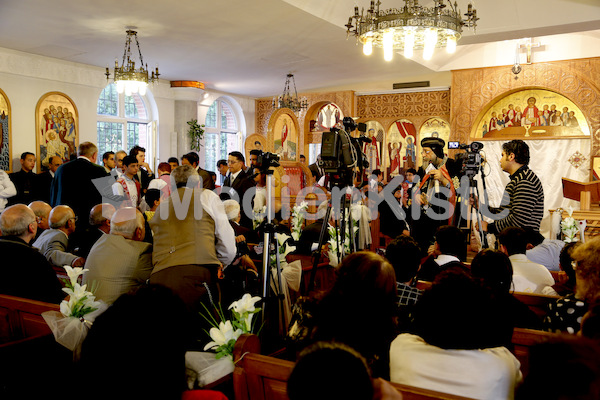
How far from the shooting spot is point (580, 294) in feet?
7.67

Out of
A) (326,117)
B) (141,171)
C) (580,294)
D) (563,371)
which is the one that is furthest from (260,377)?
(326,117)

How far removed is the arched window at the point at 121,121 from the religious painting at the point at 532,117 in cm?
826

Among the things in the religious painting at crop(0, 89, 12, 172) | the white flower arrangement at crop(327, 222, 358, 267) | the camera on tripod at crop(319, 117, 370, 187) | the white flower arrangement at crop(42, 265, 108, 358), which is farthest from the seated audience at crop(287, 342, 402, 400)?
the religious painting at crop(0, 89, 12, 172)

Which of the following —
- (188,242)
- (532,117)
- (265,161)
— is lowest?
(188,242)

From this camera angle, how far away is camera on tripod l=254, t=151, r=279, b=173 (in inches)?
147

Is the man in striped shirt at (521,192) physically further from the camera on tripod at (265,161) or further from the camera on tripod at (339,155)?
the camera on tripod at (265,161)

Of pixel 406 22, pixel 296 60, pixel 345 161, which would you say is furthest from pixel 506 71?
pixel 345 161

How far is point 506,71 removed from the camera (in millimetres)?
11383

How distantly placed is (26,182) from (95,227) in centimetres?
607

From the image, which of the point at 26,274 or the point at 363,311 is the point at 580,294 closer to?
the point at 363,311

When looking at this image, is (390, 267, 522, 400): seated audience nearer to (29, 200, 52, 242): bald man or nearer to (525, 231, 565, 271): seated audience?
(525, 231, 565, 271): seated audience

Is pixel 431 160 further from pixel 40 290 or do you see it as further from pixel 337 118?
pixel 337 118

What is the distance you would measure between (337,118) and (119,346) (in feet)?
46.5

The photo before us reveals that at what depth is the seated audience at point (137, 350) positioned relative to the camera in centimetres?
137
